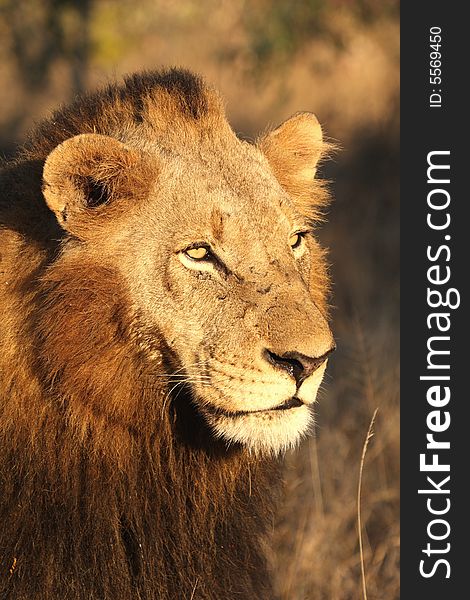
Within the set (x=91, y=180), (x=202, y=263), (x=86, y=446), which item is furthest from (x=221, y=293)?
(x=86, y=446)

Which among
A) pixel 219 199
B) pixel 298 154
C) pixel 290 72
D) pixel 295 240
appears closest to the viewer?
pixel 219 199

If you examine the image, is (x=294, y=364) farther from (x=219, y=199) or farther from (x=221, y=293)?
(x=219, y=199)

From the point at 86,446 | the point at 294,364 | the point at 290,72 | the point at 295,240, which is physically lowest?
the point at 86,446

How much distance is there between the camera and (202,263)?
13.3ft

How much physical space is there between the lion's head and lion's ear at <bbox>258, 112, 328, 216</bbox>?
1.53 feet

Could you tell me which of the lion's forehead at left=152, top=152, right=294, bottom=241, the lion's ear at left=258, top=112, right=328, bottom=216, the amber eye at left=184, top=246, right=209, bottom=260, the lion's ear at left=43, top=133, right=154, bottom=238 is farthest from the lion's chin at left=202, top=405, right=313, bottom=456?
the lion's ear at left=258, top=112, right=328, bottom=216

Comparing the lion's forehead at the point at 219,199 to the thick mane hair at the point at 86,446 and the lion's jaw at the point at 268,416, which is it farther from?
the lion's jaw at the point at 268,416

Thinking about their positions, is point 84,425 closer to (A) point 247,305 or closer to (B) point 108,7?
(A) point 247,305

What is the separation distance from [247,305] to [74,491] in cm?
91

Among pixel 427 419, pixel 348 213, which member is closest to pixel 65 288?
pixel 427 419

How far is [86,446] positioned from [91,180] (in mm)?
952

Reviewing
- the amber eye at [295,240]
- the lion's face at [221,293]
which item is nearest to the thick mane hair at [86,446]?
the lion's face at [221,293]

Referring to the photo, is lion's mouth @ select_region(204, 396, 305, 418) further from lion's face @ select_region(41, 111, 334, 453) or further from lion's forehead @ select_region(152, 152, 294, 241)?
lion's forehead @ select_region(152, 152, 294, 241)

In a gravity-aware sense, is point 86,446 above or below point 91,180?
below
